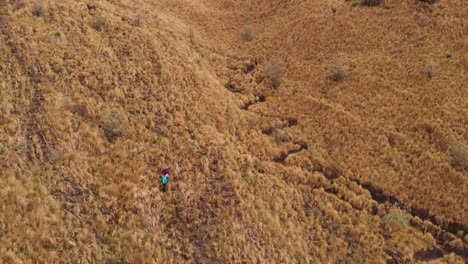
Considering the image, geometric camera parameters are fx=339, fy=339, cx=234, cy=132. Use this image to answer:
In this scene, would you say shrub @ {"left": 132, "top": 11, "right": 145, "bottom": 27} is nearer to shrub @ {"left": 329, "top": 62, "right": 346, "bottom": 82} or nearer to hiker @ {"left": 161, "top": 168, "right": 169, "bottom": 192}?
hiker @ {"left": 161, "top": 168, "right": 169, "bottom": 192}

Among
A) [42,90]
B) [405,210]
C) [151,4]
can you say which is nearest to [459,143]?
[405,210]

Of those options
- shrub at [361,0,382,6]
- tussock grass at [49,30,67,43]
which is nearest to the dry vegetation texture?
tussock grass at [49,30,67,43]

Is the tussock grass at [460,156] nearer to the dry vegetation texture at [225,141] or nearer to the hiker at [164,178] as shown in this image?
the dry vegetation texture at [225,141]

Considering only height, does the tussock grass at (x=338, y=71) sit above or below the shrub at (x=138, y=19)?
above

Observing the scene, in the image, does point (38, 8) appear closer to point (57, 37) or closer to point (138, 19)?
point (57, 37)

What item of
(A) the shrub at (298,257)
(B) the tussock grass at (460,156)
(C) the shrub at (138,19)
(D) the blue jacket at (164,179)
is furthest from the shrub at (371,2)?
(D) the blue jacket at (164,179)

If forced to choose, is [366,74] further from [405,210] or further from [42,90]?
[42,90]
